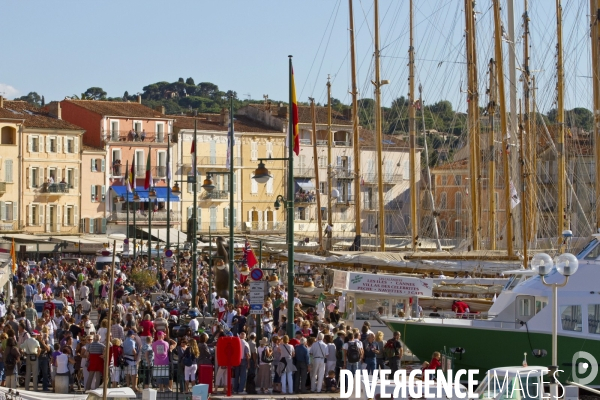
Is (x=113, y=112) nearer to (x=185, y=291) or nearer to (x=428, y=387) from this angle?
(x=185, y=291)

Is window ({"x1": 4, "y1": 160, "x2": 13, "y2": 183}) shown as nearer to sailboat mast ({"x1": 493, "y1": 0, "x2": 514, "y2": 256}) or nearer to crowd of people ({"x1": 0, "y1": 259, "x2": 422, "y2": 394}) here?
sailboat mast ({"x1": 493, "y1": 0, "x2": 514, "y2": 256})

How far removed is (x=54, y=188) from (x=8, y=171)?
134 inches

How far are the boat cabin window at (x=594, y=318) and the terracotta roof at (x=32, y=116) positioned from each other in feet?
184

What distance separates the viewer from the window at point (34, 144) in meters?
74.3

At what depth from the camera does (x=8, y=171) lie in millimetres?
72688

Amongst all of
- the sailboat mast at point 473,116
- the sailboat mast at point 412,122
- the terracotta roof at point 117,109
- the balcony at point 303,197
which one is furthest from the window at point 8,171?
the sailboat mast at point 473,116

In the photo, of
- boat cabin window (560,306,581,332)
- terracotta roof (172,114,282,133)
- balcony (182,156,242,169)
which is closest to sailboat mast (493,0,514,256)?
boat cabin window (560,306,581,332)

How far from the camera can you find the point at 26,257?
194ft

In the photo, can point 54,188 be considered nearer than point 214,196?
Yes

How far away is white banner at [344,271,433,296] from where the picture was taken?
27578mm

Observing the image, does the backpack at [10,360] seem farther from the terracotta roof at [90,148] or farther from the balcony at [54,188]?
the terracotta roof at [90,148]

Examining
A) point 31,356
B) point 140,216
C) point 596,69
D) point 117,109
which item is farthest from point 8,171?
point 31,356

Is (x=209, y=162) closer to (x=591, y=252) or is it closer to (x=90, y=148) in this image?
(x=90, y=148)

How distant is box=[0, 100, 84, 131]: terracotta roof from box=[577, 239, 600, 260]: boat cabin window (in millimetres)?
54978
